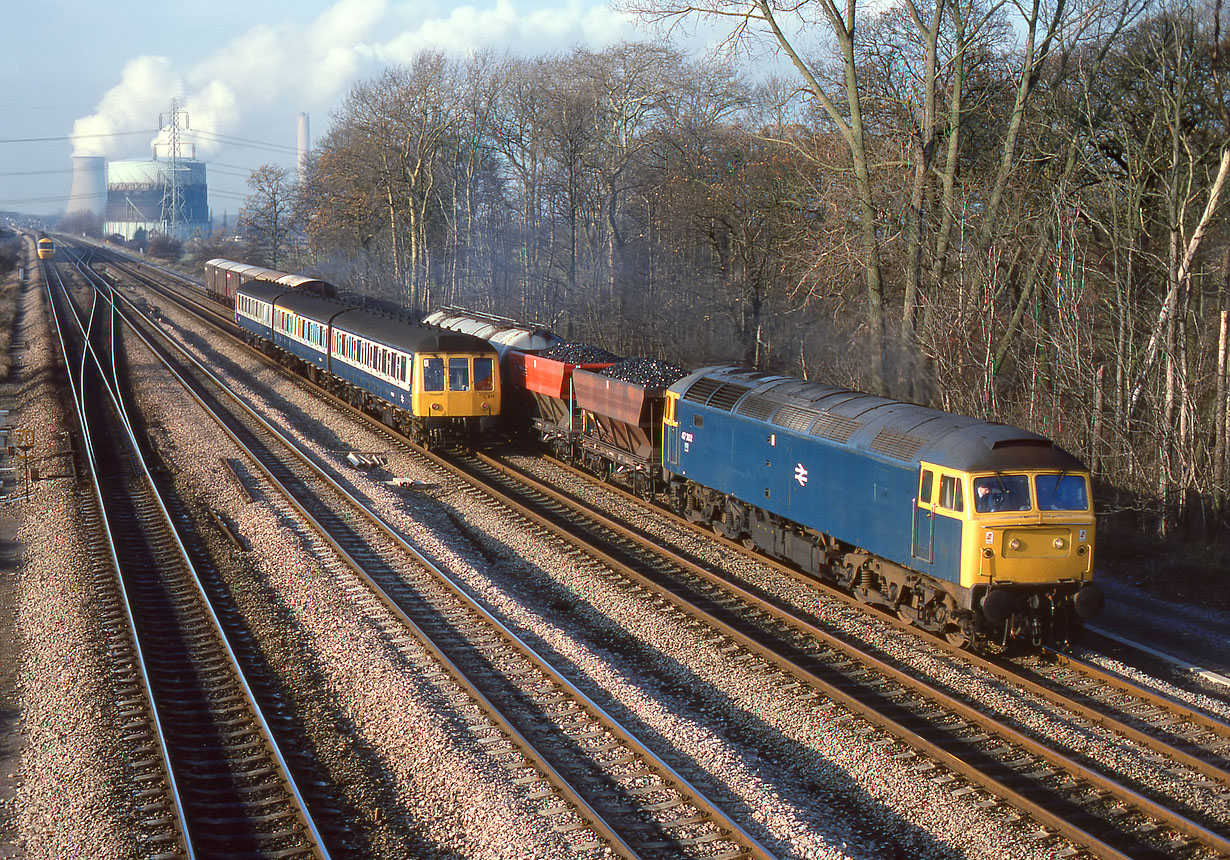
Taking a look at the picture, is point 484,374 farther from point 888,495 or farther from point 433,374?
point 888,495

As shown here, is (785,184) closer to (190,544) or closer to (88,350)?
(190,544)

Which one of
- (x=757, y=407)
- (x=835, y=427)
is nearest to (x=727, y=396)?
(x=757, y=407)

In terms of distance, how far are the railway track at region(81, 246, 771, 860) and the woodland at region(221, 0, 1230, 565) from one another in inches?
427

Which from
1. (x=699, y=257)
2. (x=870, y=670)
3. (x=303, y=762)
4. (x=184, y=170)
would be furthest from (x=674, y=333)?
(x=184, y=170)

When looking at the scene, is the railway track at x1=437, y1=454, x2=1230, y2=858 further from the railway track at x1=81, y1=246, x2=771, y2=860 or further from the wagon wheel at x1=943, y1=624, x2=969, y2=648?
the railway track at x1=81, y1=246, x2=771, y2=860

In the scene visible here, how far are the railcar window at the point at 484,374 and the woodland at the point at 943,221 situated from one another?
808cm

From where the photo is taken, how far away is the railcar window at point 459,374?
83.7 feet

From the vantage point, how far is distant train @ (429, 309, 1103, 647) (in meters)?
12.7

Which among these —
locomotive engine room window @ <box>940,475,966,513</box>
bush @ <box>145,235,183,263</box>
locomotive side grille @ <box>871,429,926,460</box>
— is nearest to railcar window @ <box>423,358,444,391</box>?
locomotive side grille @ <box>871,429,926,460</box>

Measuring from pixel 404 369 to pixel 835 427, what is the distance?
44.9ft

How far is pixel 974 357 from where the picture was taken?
69.8 ft

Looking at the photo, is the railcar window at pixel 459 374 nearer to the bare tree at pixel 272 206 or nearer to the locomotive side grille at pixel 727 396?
the locomotive side grille at pixel 727 396

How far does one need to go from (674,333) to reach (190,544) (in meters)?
21.9

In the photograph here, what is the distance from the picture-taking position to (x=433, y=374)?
25.3 meters
